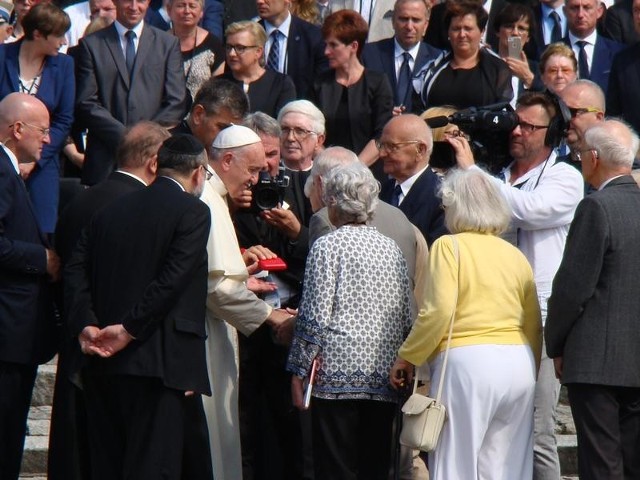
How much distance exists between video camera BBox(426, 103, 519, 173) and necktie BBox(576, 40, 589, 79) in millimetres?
3183

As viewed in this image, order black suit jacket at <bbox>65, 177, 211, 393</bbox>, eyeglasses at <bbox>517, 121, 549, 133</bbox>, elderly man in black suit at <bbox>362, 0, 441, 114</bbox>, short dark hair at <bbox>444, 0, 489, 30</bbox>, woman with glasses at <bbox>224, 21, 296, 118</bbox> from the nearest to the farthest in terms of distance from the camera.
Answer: black suit jacket at <bbox>65, 177, 211, 393</bbox> → eyeglasses at <bbox>517, 121, 549, 133</bbox> → woman with glasses at <bbox>224, 21, 296, 118</bbox> → short dark hair at <bbox>444, 0, 489, 30</bbox> → elderly man in black suit at <bbox>362, 0, 441, 114</bbox>

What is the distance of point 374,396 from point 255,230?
4.93 ft

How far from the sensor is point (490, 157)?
732 centimetres

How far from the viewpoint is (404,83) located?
1004cm

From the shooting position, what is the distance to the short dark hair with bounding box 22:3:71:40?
908 centimetres

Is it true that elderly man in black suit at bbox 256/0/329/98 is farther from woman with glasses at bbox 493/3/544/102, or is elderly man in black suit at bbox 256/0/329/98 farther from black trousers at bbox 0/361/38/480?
black trousers at bbox 0/361/38/480

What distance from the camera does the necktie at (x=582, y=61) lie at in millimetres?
10305

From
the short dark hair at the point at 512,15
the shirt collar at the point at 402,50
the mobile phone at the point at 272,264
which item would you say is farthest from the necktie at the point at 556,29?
the mobile phone at the point at 272,264

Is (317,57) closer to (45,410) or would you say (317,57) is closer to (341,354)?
(45,410)

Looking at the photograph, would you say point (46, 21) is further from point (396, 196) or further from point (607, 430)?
point (607, 430)

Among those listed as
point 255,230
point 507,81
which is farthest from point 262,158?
point 507,81

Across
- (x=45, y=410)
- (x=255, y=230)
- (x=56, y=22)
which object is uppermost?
(x=56, y=22)

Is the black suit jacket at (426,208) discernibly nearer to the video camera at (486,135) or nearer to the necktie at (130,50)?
the video camera at (486,135)

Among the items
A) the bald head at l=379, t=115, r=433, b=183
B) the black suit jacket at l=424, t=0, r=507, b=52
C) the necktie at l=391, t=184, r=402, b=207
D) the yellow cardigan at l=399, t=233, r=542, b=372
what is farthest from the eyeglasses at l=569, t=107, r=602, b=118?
the black suit jacket at l=424, t=0, r=507, b=52
